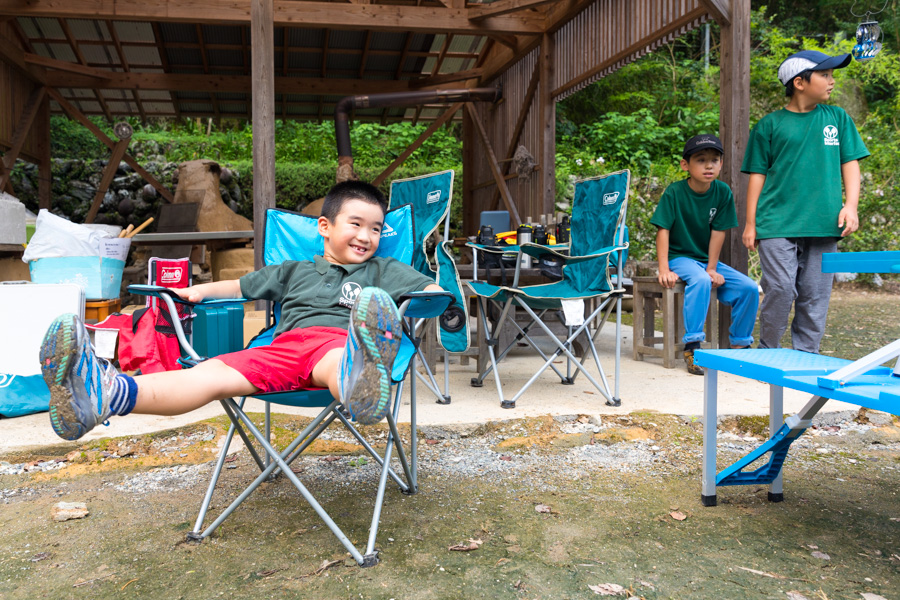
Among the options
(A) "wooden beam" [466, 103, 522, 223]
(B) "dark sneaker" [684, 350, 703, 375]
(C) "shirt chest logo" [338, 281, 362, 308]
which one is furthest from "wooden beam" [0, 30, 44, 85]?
(B) "dark sneaker" [684, 350, 703, 375]

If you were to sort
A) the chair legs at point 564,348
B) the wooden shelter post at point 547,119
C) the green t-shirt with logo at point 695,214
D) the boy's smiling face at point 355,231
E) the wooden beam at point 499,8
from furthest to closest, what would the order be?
the wooden shelter post at point 547,119 < the wooden beam at point 499,8 < the green t-shirt with logo at point 695,214 < the chair legs at point 564,348 < the boy's smiling face at point 355,231

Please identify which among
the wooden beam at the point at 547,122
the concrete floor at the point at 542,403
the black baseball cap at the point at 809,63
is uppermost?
the wooden beam at the point at 547,122

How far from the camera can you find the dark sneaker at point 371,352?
1.44m

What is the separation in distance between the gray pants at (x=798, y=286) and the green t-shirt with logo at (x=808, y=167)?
79 millimetres

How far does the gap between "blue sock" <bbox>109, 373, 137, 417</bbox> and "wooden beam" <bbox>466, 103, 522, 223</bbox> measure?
568 cm

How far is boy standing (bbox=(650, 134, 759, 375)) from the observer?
12.1ft

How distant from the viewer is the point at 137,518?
1906mm

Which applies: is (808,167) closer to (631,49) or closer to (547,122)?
(631,49)

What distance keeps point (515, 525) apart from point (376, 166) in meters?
10.4

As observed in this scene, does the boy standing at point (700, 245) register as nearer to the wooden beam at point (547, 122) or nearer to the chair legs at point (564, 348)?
the chair legs at point (564, 348)

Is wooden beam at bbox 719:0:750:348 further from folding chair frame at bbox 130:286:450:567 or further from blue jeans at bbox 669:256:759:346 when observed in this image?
folding chair frame at bbox 130:286:450:567

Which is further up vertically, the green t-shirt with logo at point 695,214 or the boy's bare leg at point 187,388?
the green t-shirt with logo at point 695,214

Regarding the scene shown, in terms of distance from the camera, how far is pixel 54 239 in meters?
3.64

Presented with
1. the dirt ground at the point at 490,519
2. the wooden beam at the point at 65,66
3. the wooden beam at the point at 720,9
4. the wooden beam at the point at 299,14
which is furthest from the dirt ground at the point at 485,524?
the wooden beam at the point at 65,66
